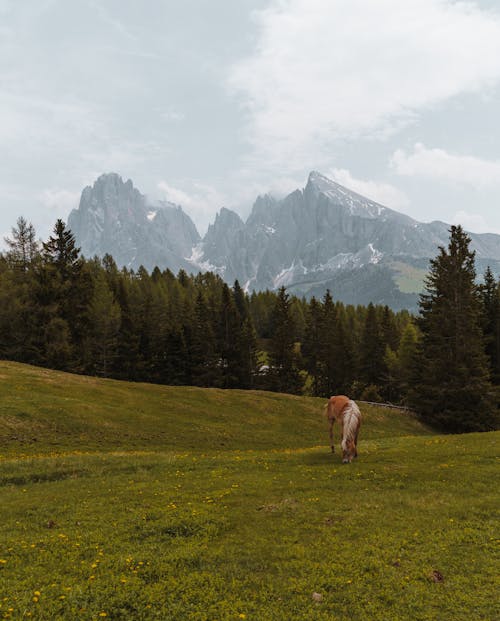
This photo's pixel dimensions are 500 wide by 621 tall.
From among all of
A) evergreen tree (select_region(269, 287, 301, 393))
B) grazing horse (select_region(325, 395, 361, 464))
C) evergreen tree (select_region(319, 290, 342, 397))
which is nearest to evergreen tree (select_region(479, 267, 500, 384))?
evergreen tree (select_region(319, 290, 342, 397))

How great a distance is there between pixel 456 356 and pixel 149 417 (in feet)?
125

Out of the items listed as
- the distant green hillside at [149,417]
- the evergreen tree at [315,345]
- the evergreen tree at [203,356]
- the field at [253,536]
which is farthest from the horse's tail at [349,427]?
the evergreen tree at [315,345]

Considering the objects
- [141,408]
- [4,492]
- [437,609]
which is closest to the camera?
[437,609]

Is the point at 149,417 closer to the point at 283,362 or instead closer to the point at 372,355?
the point at 283,362

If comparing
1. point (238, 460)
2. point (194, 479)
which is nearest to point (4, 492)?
point (194, 479)

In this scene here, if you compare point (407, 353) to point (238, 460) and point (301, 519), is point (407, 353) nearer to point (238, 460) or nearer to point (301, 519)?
point (238, 460)

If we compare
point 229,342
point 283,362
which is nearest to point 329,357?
point 283,362

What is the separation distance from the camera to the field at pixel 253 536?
348 inches

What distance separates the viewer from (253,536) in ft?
39.6

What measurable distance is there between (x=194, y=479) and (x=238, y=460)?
4499 millimetres

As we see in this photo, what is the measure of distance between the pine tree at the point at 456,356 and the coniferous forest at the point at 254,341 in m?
0.13

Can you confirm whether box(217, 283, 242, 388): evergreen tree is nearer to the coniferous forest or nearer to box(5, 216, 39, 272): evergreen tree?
the coniferous forest

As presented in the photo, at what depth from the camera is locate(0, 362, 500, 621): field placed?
29.0ft

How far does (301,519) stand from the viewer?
43.7 feet
